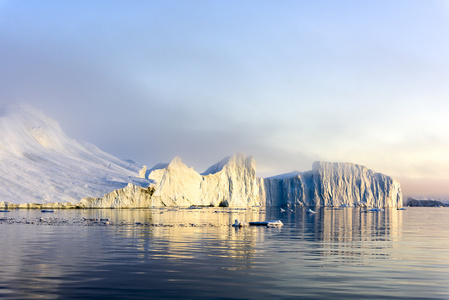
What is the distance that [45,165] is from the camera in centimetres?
7081

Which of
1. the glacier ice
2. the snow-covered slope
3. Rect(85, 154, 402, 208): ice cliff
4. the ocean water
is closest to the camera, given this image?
the ocean water

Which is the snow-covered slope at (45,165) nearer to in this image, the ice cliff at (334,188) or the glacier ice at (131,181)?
the glacier ice at (131,181)

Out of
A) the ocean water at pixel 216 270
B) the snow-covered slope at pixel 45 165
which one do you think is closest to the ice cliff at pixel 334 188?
the snow-covered slope at pixel 45 165

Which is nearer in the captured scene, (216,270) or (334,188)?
(216,270)

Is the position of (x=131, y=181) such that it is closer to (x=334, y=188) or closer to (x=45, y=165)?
(x=45, y=165)

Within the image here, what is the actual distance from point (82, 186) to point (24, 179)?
8432mm

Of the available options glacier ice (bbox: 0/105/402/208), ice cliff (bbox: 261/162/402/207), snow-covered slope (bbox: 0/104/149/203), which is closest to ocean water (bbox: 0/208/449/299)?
snow-covered slope (bbox: 0/104/149/203)

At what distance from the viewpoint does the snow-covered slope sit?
59.5 m

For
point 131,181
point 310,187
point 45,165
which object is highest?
point 45,165

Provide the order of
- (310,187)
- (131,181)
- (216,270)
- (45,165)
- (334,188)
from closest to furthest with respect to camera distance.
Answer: (216,270) → (45,165) → (131,181) → (310,187) → (334,188)

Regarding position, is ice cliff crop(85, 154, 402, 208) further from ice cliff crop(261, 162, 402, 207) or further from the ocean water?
the ocean water

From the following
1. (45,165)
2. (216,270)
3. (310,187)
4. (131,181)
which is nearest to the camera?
(216,270)

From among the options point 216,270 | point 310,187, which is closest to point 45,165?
point 216,270

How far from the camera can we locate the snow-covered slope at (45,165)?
59.5 meters
